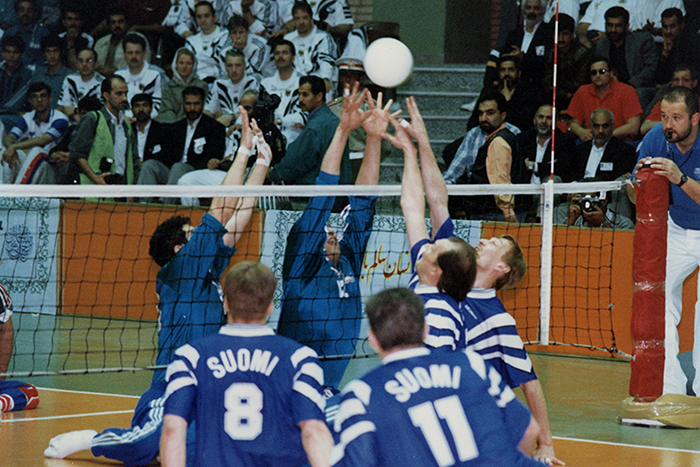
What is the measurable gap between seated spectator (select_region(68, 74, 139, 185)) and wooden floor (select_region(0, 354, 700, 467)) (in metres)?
4.38

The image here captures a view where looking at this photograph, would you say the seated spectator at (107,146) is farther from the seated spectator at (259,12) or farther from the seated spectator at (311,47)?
the seated spectator at (311,47)

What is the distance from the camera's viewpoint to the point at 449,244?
391cm

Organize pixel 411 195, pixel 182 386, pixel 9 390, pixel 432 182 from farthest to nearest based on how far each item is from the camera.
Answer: pixel 9 390 < pixel 432 182 < pixel 411 195 < pixel 182 386

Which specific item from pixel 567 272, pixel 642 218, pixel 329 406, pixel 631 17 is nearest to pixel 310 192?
pixel 329 406

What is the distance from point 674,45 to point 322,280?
696cm

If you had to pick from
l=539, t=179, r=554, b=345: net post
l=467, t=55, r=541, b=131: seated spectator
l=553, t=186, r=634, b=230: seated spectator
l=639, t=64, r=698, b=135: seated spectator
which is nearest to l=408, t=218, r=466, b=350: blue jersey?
l=539, t=179, r=554, b=345: net post

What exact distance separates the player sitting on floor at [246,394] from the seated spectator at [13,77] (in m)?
10.8

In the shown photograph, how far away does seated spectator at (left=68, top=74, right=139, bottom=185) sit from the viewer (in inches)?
465

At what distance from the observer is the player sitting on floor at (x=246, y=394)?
3.39m

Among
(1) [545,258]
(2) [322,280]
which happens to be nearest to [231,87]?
(1) [545,258]

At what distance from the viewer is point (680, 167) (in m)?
6.91

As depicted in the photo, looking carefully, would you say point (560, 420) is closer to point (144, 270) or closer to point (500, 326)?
point (500, 326)

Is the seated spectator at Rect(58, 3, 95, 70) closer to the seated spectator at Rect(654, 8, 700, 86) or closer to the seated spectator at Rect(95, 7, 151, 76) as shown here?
the seated spectator at Rect(95, 7, 151, 76)

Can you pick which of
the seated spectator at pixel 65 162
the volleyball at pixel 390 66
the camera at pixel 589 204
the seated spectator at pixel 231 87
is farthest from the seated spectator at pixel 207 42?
the volleyball at pixel 390 66
